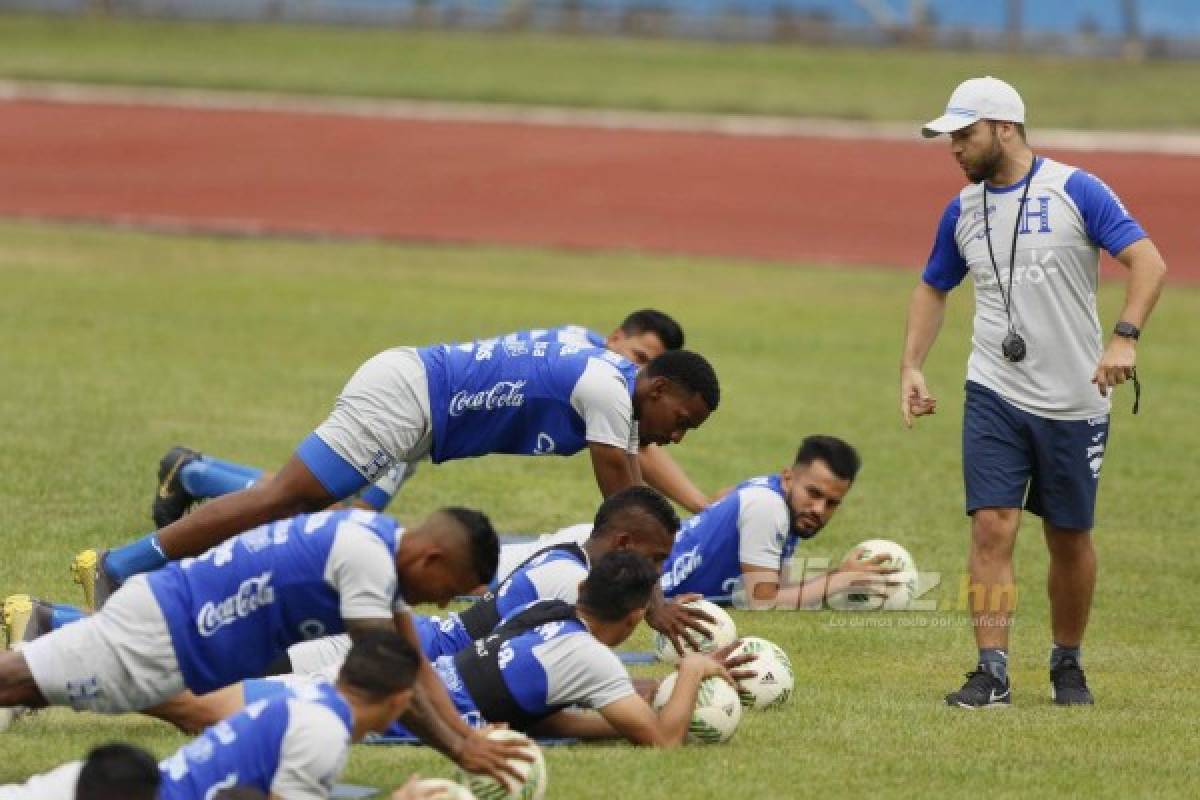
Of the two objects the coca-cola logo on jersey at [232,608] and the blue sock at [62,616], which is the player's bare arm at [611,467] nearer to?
the blue sock at [62,616]

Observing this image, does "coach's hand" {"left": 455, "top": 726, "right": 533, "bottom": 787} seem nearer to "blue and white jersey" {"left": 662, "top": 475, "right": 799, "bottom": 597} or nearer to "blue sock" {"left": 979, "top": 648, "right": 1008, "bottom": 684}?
"blue sock" {"left": 979, "top": 648, "right": 1008, "bottom": 684}

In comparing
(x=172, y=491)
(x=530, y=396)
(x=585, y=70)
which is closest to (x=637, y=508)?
(x=530, y=396)

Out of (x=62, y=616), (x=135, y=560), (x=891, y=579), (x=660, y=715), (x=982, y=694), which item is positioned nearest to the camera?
(x=660, y=715)

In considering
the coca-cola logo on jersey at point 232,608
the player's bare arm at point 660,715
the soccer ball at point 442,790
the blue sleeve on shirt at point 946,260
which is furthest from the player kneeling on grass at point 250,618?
the blue sleeve on shirt at point 946,260

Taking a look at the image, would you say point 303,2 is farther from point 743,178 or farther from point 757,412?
point 757,412

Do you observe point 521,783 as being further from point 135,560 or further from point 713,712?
point 135,560

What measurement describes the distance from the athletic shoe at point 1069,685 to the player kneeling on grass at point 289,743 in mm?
3731

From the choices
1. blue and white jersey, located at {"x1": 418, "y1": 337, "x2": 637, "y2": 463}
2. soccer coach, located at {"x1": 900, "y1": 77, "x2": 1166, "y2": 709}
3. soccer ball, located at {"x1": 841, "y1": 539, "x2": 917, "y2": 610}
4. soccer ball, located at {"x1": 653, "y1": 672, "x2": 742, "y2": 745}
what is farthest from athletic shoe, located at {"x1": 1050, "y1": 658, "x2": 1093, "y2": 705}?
blue and white jersey, located at {"x1": 418, "y1": 337, "x2": 637, "y2": 463}

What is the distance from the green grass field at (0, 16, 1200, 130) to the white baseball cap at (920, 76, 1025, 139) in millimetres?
26494

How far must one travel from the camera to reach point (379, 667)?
682 centimetres

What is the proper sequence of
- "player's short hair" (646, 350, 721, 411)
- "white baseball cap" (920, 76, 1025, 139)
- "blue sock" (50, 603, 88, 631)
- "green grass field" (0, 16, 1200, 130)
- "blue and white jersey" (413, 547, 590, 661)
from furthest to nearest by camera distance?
"green grass field" (0, 16, 1200, 130) → "player's short hair" (646, 350, 721, 411) → "white baseball cap" (920, 76, 1025, 139) → "blue and white jersey" (413, 547, 590, 661) → "blue sock" (50, 603, 88, 631)

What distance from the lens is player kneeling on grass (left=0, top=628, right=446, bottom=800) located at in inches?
263

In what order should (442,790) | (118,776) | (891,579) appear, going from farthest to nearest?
(891,579)
(442,790)
(118,776)

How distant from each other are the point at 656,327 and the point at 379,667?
17.6 ft
